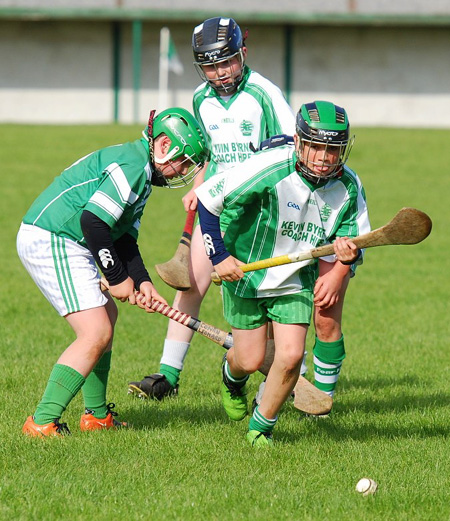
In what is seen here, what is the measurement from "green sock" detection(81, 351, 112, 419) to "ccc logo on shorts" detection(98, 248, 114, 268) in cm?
69

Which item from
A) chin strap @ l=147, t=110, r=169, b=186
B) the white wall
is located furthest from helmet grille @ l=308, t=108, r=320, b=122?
the white wall

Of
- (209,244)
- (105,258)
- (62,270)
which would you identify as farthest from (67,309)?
(209,244)

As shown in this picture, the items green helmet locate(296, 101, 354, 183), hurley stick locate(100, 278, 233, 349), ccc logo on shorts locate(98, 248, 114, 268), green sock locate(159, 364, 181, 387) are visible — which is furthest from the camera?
green sock locate(159, 364, 181, 387)

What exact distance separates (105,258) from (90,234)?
0.45 feet

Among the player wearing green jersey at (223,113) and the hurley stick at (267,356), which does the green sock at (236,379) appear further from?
the player wearing green jersey at (223,113)

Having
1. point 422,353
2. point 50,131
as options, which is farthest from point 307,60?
point 422,353

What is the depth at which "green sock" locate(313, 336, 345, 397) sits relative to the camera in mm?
5328

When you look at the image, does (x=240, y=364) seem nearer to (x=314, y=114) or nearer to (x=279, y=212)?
(x=279, y=212)

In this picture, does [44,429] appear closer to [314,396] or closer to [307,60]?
[314,396]

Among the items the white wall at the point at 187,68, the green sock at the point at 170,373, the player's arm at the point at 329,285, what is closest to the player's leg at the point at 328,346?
the player's arm at the point at 329,285

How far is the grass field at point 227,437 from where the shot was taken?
388cm

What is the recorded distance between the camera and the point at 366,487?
4.00 metres

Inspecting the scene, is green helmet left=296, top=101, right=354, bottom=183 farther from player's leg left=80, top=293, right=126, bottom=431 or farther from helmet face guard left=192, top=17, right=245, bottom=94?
player's leg left=80, top=293, right=126, bottom=431

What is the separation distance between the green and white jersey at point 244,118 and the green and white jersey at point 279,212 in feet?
3.42
